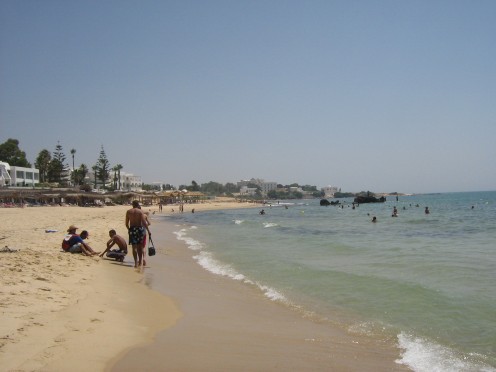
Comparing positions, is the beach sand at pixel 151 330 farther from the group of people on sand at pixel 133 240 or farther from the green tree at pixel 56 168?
the green tree at pixel 56 168

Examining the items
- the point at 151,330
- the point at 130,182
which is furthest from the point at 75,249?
the point at 130,182

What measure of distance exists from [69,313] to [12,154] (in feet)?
274

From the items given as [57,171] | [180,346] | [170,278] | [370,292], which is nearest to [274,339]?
[180,346]

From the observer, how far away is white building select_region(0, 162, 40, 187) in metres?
59.1

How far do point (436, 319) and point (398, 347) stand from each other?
154 centimetres

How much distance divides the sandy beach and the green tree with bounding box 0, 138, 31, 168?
76801 millimetres

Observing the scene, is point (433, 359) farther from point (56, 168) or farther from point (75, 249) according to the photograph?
point (56, 168)

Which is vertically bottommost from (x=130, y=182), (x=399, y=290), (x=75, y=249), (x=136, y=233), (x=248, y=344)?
(x=399, y=290)

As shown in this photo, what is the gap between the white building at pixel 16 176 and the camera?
5907 cm

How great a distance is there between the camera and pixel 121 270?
9.54 metres

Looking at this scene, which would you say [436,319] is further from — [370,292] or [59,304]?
[59,304]

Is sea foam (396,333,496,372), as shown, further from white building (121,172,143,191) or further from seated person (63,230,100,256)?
white building (121,172,143,191)

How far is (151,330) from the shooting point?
508cm

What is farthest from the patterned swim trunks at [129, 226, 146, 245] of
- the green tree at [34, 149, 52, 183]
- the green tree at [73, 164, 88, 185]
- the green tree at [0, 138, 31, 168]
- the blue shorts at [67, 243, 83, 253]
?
the green tree at [73, 164, 88, 185]
